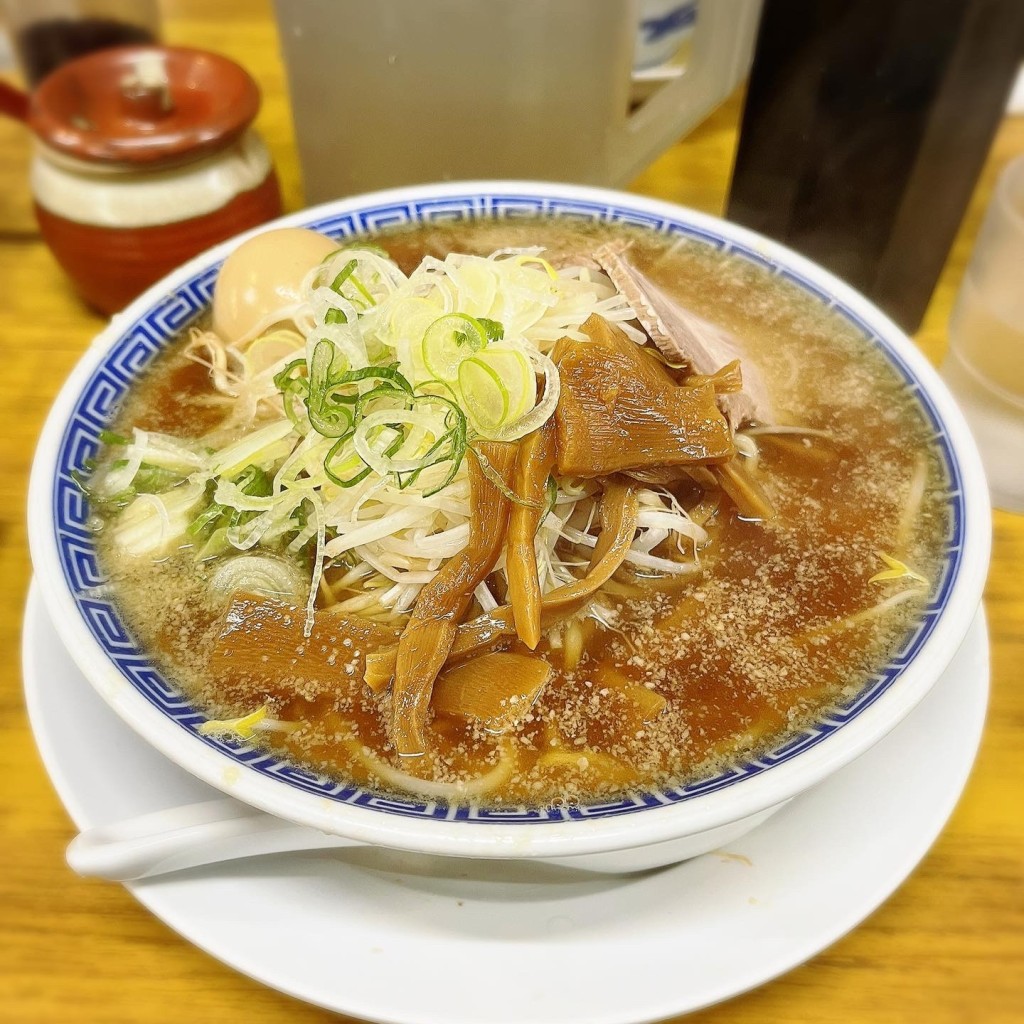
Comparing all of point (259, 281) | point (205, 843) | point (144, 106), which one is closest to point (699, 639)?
point (205, 843)

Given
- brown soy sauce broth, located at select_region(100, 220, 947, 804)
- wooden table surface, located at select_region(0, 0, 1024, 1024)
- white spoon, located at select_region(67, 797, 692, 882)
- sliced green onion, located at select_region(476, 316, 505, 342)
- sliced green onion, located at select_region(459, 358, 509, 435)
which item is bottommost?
wooden table surface, located at select_region(0, 0, 1024, 1024)

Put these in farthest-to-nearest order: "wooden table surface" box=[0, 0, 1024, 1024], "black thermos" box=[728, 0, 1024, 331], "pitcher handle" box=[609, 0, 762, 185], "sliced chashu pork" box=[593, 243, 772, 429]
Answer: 1. "pitcher handle" box=[609, 0, 762, 185]
2. "black thermos" box=[728, 0, 1024, 331]
3. "sliced chashu pork" box=[593, 243, 772, 429]
4. "wooden table surface" box=[0, 0, 1024, 1024]

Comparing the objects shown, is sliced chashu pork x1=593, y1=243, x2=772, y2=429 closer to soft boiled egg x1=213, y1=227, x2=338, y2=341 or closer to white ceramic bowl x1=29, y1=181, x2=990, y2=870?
white ceramic bowl x1=29, y1=181, x2=990, y2=870

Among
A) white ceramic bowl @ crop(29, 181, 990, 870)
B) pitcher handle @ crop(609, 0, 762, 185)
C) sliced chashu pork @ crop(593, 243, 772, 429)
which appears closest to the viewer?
white ceramic bowl @ crop(29, 181, 990, 870)

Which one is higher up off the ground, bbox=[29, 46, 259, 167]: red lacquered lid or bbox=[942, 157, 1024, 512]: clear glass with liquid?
bbox=[29, 46, 259, 167]: red lacquered lid

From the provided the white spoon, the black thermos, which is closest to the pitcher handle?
the black thermos

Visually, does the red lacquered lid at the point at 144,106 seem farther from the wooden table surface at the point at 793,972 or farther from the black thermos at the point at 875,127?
the black thermos at the point at 875,127
